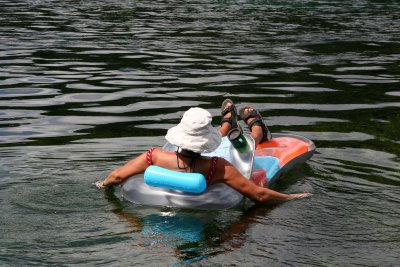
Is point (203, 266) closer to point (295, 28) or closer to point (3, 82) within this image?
point (3, 82)

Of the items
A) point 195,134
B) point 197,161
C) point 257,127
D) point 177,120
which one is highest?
point 195,134

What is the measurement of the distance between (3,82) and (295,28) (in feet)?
36.9

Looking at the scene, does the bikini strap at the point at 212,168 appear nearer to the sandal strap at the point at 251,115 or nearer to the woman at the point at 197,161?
the woman at the point at 197,161

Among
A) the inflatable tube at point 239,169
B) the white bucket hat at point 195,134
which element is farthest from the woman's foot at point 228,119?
the white bucket hat at point 195,134

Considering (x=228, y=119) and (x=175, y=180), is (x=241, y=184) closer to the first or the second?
(x=175, y=180)

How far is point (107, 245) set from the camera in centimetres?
735

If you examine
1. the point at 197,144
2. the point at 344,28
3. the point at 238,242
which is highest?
the point at 197,144

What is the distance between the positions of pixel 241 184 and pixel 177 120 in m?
4.79

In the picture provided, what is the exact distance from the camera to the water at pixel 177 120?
7457mm

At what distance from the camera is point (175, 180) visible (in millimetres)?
7977

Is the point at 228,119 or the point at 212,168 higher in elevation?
the point at 212,168

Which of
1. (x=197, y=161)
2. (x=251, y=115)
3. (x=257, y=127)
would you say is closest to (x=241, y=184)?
(x=197, y=161)

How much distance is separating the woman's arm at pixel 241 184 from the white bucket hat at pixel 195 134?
0.44 m

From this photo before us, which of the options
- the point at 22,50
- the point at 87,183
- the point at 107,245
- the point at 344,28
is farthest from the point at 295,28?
the point at 107,245
